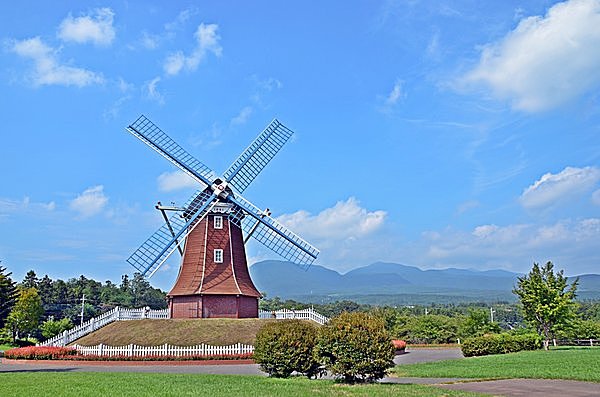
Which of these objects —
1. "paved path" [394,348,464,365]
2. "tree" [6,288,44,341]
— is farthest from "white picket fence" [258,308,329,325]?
"tree" [6,288,44,341]

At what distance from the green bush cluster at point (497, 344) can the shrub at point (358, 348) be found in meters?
13.6

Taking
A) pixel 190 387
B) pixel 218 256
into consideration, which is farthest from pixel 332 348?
pixel 218 256

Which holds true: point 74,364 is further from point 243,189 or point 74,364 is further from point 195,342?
point 243,189

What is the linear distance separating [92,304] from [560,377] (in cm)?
5714

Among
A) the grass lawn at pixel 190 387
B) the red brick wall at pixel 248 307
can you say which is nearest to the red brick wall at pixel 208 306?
Answer: the red brick wall at pixel 248 307

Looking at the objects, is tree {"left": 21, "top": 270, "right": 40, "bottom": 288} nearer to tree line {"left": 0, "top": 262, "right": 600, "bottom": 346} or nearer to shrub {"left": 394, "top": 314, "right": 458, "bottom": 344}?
tree line {"left": 0, "top": 262, "right": 600, "bottom": 346}

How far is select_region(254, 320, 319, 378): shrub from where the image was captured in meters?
15.3

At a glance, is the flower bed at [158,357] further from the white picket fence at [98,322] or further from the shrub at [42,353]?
the white picket fence at [98,322]

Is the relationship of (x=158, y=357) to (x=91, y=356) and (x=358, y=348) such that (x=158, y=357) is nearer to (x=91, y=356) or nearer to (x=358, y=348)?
(x=91, y=356)

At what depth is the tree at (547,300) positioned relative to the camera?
28.6 meters

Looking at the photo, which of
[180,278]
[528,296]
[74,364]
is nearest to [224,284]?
[180,278]

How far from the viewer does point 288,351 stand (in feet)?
50.2

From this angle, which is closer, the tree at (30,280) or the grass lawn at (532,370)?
the grass lawn at (532,370)

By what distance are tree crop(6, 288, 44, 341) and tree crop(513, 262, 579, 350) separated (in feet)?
120
